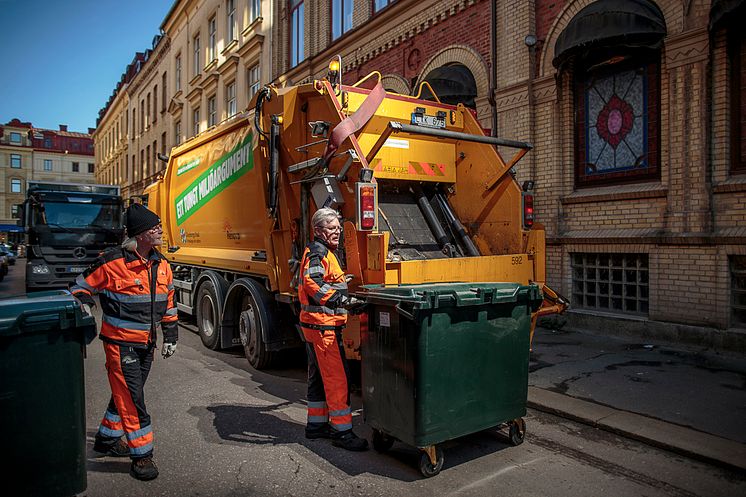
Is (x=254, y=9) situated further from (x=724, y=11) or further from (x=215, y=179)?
(x=724, y=11)

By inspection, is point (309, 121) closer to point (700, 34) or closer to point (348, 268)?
point (348, 268)

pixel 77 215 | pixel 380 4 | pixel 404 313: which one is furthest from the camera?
pixel 77 215

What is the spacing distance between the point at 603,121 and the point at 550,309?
388 cm

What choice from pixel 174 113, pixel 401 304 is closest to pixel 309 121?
pixel 401 304

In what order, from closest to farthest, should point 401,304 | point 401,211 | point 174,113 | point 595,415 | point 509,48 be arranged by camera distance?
point 401,304
point 595,415
point 401,211
point 509,48
point 174,113

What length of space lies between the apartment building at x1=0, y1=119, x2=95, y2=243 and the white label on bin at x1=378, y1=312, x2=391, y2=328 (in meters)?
72.8

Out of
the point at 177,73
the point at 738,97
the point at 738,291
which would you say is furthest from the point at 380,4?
the point at 177,73

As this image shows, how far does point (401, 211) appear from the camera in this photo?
5902 mm

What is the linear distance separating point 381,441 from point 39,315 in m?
2.29

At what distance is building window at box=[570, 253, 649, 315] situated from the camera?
292 inches

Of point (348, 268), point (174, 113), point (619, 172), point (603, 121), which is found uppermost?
point (174, 113)

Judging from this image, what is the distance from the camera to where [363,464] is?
3.67 metres

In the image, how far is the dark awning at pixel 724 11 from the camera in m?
5.84

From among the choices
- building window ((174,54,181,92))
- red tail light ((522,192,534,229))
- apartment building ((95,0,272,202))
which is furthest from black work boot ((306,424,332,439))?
building window ((174,54,181,92))
